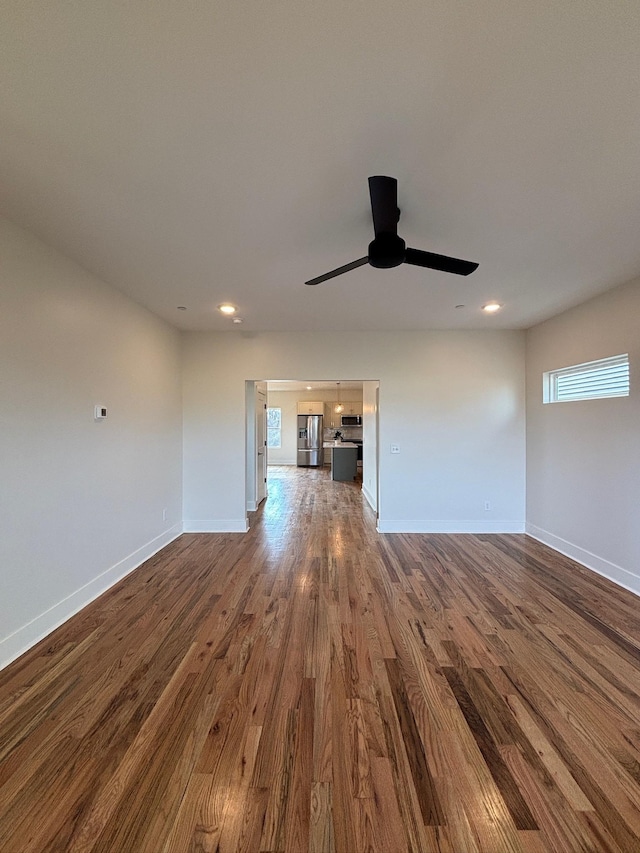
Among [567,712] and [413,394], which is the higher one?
[413,394]

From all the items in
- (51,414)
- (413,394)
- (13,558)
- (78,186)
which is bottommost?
(13,558)

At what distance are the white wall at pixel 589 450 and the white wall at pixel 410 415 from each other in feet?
1.10

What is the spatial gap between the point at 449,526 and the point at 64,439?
4305 millimetres

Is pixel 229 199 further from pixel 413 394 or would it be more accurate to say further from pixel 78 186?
pixel 413 394

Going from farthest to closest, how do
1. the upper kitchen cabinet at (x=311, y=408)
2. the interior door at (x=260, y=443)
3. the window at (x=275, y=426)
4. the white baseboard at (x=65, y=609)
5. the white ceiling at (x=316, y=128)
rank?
the window at (x=275, y=426)
the upper kitchen cabinet at (x=311, y=408)
the interior door at (x=260, y=443)
the white baseboard at (x=65, y=609)
the white ceiling at (x=316, y=128)

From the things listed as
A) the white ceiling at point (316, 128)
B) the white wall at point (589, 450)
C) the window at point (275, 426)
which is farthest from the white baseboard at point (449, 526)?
the window at point (275, 426)

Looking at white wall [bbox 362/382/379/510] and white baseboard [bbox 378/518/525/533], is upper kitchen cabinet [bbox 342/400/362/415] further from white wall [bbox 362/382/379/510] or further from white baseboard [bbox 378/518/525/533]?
white baseboard [bbox 378/518/525/533]

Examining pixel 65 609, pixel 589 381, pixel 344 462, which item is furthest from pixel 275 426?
pixel 65 609

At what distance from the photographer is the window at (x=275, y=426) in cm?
1271

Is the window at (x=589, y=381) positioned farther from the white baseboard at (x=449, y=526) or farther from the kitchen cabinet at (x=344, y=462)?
the kitchen cabinet at (x=344, y=462)

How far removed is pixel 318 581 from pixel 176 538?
218 cm

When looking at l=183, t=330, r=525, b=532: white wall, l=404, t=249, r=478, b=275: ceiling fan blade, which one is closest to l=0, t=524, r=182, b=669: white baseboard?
l=183, t=330, r=525, b=532: white wall

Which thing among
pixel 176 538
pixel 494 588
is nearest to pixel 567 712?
pixel 494 588

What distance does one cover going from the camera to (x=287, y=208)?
206cm
